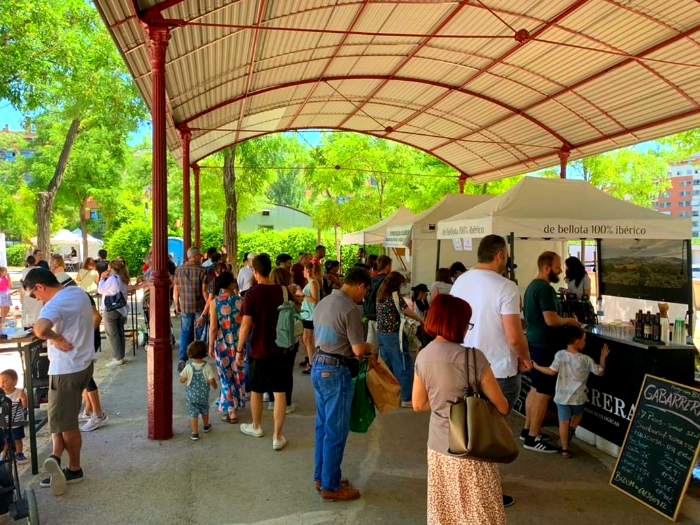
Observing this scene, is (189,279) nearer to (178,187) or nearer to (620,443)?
(620,443)

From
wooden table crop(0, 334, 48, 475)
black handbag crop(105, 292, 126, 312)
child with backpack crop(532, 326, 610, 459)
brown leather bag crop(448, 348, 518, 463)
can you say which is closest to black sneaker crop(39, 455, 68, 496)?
wooden table crop(0, 334, 48, 475)

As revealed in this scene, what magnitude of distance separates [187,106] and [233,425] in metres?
7.11

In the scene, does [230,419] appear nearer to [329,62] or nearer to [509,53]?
[329,62]

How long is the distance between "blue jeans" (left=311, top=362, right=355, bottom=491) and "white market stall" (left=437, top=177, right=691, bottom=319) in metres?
3.66

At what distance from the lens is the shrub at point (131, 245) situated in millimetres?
29500

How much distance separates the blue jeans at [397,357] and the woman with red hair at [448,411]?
344 cm

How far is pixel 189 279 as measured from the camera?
840 centimetres

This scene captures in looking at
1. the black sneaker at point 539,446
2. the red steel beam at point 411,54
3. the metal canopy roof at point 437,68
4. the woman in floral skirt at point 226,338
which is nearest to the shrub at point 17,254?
the metal canopy roof at point 437,68

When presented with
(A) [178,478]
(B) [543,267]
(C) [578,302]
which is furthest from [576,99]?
(A) [178,478]

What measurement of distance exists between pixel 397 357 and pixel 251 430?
1.91 m

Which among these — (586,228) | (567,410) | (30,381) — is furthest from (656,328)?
(30,381)

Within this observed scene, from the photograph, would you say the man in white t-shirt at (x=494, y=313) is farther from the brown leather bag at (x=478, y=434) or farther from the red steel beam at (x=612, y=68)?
the red steel beam at (x=612, y=68)

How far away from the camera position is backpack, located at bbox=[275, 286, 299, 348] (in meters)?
5.13

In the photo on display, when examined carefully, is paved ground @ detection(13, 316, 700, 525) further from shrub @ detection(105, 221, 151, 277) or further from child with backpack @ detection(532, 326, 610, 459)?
shrub @ detection(105, 221, 151, 277)
